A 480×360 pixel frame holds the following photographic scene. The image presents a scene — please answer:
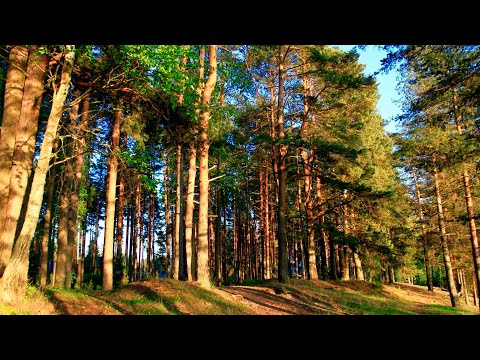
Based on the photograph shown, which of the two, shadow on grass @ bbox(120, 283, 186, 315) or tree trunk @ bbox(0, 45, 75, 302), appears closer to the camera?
tree trunk @ bbox(0, 45, 75, 302)

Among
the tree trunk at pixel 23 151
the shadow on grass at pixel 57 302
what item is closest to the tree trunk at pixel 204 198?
the tree trunk at pixel 23 151

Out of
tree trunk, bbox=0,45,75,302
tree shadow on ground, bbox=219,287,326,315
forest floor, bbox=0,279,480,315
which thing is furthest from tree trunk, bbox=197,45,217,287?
tree trunk, bbox=0,45,75,302

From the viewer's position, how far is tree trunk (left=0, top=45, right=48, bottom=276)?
320 inches

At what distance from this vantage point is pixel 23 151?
8.52 m

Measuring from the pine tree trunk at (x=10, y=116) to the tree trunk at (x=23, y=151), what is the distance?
194mm

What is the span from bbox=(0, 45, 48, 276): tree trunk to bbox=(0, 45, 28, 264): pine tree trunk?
0.19 m

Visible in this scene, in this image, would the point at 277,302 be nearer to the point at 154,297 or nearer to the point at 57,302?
the point at 154,297

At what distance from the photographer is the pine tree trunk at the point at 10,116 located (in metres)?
8.56

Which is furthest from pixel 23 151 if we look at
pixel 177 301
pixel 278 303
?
pixel 278 303

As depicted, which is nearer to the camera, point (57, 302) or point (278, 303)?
point (57, 302)

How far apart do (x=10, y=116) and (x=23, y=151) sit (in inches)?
49.6

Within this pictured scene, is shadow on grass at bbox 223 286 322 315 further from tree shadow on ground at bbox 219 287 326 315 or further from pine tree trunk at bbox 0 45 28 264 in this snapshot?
pine tree trunk at bbox 0 45 28 264
